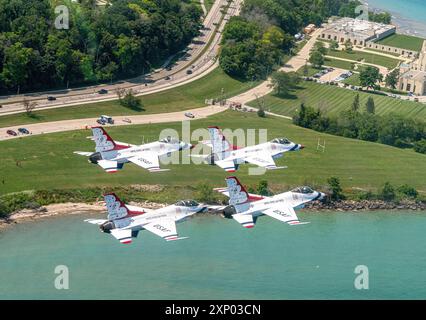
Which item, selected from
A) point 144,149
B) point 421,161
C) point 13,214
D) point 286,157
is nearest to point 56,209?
point 13,214

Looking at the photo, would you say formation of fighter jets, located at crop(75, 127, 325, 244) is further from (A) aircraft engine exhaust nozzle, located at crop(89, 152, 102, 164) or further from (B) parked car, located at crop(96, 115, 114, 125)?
(B) parked car, located at crop(96, 115, 114, 125)

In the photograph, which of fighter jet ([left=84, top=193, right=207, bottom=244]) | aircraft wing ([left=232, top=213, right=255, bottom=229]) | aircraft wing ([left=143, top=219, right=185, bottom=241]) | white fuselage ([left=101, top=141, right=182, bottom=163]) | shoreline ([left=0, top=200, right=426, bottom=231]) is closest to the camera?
fighter jet ([left=84, top=193, right=207, bottom=244])

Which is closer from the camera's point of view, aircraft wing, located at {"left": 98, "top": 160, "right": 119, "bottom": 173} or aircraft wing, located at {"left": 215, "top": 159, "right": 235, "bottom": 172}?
aircraft wing, located at {"left": 98, "top": 160, "right": 119, "bottom": 173}

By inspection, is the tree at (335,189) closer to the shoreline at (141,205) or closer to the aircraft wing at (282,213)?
the shoreline at (141,205)

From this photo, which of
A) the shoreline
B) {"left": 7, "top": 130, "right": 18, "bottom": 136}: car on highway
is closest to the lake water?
the shoreline

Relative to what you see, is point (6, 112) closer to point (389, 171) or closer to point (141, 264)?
point (141, 264)
